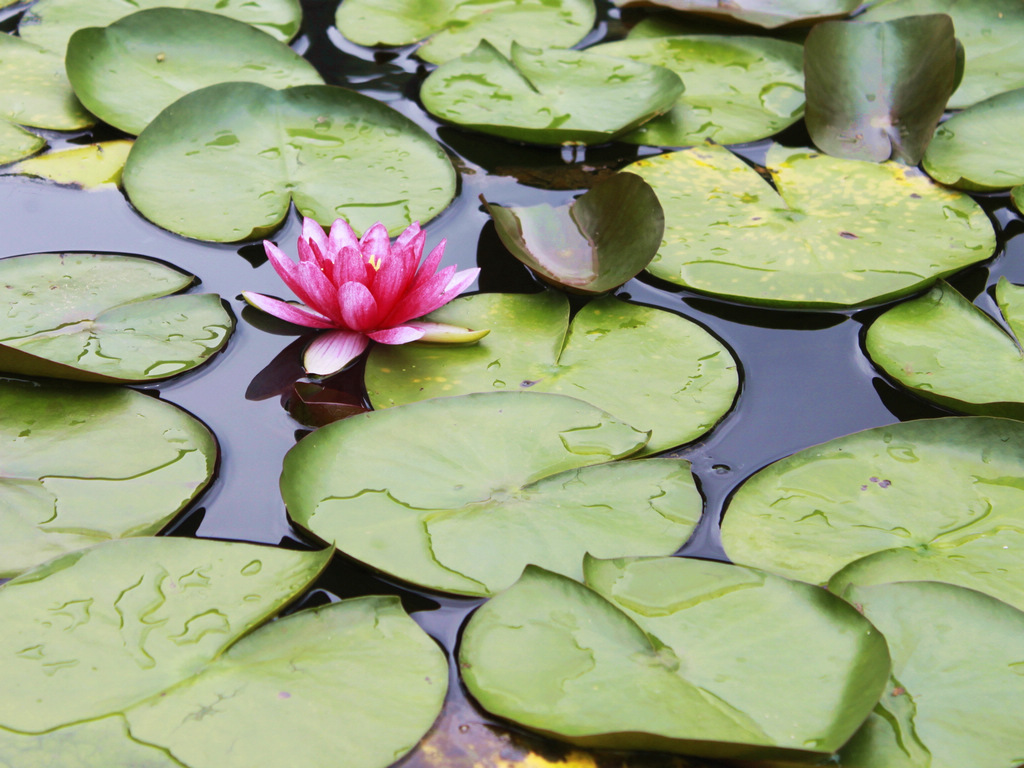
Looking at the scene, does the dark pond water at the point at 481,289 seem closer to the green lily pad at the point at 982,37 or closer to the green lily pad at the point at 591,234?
the green lily pad at the point at 591,234

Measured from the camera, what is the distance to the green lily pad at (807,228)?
209cm

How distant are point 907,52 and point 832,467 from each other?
1.81 m

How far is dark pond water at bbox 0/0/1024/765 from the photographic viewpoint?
5.07ft

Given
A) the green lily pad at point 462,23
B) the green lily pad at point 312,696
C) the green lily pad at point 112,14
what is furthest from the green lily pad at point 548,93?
the green lily pad at point 312,696

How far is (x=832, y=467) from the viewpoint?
1.66m

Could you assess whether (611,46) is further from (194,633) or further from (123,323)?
(194,633)

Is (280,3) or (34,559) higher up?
(280,3)

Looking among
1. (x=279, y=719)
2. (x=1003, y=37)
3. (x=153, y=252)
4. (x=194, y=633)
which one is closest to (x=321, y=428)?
(x=194, y=633)

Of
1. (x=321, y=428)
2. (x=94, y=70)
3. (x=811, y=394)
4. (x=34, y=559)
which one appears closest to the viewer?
(x=34, y=559)

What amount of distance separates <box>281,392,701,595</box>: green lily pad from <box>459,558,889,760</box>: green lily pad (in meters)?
0.10

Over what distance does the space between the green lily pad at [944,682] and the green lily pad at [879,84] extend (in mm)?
1694

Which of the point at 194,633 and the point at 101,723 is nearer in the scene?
the point at 101,723

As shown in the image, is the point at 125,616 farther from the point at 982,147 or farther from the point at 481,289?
the point at 982,147

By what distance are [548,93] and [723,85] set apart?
666mm
